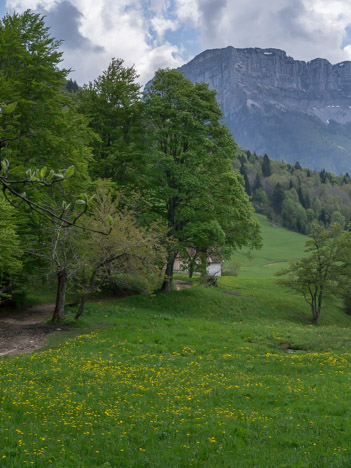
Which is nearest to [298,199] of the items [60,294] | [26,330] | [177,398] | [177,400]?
[60,294]

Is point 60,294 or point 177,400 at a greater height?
point 60,294

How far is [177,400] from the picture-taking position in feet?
38.6

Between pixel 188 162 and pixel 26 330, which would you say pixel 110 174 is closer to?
pixel 188 162

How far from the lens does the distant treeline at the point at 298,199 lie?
526 feet

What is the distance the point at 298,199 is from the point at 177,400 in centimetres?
17352

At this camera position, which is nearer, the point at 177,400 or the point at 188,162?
the point at 177,400

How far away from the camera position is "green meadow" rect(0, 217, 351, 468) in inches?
322

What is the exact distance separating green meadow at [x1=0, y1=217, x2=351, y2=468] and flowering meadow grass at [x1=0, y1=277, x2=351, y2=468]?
0.04 metres

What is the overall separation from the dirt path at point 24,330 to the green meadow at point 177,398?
1.04 meters

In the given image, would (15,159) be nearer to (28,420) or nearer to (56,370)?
(56,370)

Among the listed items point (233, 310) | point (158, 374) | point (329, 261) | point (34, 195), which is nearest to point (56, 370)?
point (158, 374)

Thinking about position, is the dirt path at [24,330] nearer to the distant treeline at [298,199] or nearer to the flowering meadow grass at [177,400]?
the flowering meadow grass at [177,400]

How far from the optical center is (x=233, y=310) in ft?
111

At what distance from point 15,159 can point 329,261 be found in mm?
28648
